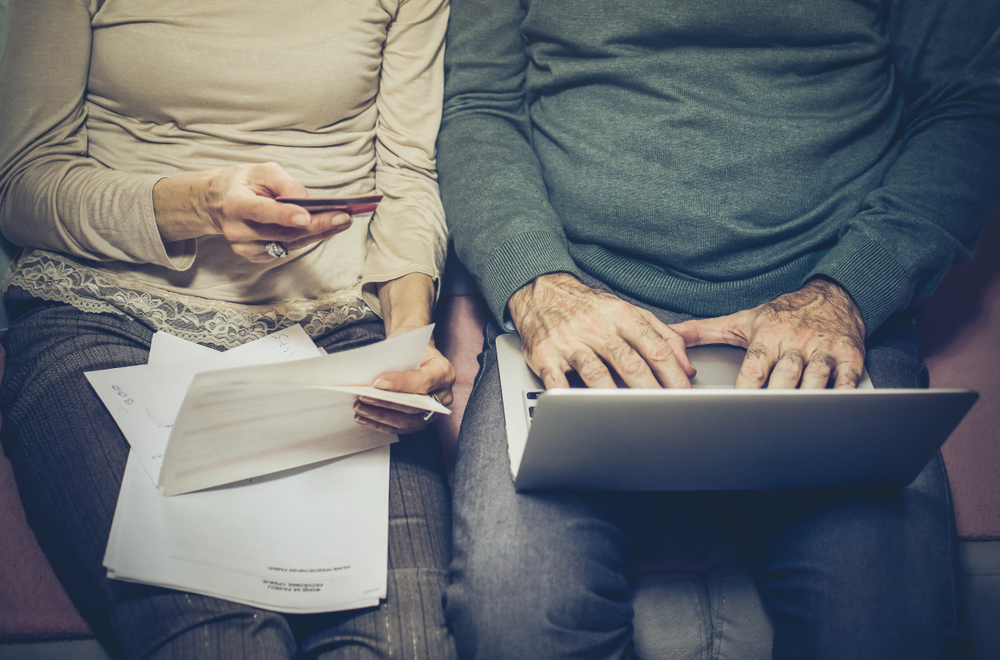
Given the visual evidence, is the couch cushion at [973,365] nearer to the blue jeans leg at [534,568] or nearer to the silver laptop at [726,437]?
the silver laptop at [726,437]

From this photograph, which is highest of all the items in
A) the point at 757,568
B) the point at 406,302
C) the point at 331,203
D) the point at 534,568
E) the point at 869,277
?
the point at 331,203

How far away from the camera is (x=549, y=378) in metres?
0.72

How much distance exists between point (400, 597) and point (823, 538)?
0.54 metres

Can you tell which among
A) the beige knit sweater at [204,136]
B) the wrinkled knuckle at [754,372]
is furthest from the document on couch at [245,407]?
the wrinkled knuckle at [754,372]

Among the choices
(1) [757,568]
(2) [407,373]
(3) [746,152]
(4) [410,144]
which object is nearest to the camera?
(2) [407,373]

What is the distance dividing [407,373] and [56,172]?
61 centimetres

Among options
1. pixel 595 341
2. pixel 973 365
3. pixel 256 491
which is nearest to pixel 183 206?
pixel 256 491

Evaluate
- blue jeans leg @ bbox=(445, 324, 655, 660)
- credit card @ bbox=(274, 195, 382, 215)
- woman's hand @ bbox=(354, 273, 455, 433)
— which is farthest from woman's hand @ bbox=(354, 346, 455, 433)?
credit card @ bbox=(274, 195, 382, 215)

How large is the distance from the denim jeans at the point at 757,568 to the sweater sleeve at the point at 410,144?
0.36m

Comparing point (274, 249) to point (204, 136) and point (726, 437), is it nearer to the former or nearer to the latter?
point (204, 136)

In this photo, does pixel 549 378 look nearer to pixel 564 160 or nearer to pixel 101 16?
pixel 564 160

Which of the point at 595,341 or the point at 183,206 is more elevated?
the point at 183,206

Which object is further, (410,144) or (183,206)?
(410,144)

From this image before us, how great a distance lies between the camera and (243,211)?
2.23 feet
